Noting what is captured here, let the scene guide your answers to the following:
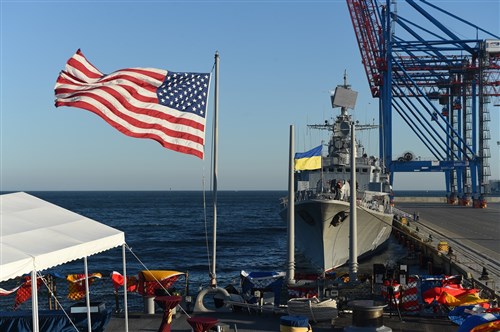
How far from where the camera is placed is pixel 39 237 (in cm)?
958

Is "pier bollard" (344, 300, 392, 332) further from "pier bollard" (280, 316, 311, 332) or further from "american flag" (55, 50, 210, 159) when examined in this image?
"american flag" (55, 50, 210, 159)

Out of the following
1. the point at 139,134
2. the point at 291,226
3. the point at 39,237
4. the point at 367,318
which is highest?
the point at 139,134

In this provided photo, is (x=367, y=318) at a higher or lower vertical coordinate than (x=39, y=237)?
lower

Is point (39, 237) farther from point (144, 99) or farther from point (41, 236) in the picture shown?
point (144, 99)

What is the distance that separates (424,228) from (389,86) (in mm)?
26092

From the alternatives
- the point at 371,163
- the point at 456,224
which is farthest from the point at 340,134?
the point at 456,224

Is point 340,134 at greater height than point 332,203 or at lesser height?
greater

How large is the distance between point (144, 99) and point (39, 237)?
5232mm

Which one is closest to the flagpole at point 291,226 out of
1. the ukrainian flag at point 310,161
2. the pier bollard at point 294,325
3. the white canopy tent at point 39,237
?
the pier bollard at point 294,325

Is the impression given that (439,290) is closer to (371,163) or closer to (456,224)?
(371,163)

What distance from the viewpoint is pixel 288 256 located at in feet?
55.0

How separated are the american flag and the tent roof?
273cm

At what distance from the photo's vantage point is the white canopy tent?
8.48 meters

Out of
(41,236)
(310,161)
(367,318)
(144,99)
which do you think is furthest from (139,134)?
(310,161)
